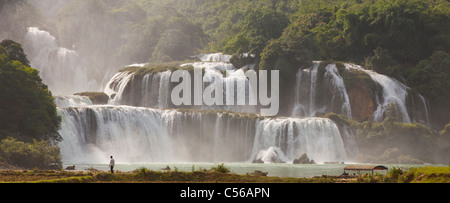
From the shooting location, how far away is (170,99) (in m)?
64.8

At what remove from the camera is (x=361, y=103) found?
63688 millimetres

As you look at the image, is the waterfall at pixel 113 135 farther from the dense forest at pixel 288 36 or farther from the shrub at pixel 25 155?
the dense forest at pixel 288 36

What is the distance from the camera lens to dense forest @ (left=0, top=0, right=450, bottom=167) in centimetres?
4400

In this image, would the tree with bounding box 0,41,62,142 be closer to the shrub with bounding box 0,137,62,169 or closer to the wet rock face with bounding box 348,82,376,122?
the shrub with bounding box 0,137,62,169

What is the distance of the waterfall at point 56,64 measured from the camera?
86.2 m

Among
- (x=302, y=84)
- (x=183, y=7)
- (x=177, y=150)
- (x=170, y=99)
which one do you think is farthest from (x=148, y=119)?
(x=183, y=7)

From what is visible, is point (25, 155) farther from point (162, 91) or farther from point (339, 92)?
point (339, 92)

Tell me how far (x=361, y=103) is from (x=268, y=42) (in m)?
15.6

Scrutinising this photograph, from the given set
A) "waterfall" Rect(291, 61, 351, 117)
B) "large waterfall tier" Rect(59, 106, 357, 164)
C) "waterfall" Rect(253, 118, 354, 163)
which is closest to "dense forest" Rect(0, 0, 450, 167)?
"waterfall" Rect(291, 61, 351, 117)

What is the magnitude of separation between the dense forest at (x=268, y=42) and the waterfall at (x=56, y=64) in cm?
175

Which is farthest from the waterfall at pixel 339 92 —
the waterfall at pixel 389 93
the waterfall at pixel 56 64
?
the waterfall at pixel 56 64

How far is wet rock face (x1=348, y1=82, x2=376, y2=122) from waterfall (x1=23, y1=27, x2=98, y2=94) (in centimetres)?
4188

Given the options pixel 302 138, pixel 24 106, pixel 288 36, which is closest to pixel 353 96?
pixel 288 36

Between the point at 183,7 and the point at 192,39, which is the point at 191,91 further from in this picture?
the point at 183,7
